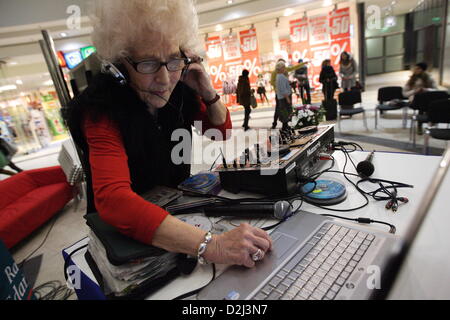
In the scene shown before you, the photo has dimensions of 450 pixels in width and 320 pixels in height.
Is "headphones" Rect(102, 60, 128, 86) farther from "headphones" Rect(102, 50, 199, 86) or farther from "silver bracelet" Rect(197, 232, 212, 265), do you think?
"silver bracelet" Rect(197, 232, 212, 265)

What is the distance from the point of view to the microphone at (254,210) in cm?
77

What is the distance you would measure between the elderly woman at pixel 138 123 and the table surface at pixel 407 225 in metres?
0.11

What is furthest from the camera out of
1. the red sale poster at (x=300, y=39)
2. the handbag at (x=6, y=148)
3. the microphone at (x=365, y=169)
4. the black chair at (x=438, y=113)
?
the red sale poster at (x=300, y=39)

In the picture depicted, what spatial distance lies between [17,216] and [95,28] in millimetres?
2567

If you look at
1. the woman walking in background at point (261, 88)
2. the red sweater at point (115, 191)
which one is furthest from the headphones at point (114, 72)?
the woman walking in background at point (261, 88)

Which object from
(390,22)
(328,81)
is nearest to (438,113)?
(328,81)

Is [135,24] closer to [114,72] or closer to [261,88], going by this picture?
[114,72]

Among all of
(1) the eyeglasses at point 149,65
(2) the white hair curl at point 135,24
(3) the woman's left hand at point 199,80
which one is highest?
(2) the white hair curl at point 135,24

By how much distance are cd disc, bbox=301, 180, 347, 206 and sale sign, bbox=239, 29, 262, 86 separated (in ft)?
23.9

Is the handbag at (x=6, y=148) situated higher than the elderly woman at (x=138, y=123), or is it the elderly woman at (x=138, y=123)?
the elderly woman at (x=138, y=123)

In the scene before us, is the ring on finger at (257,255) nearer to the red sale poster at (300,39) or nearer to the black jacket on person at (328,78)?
the black jacket on person at (328,78)

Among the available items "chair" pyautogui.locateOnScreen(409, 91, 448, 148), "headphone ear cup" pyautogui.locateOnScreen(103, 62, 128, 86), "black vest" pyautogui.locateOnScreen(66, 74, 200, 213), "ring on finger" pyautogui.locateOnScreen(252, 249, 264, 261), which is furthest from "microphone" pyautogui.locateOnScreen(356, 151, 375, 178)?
"chair" pyautogui.locateOnScreen(409, 91, 448, 148)

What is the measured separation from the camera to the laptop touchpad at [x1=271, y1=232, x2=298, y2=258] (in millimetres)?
628

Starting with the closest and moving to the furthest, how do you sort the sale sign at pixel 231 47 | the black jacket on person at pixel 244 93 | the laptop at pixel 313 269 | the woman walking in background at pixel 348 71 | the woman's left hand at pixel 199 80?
the laptop at pixel 313 269
the woman's left hand at pixel 199 80
the black jacket on person at pixel 244 93
the woman walking in background at pixel 348 71
the sale sign at pixel 231 47
